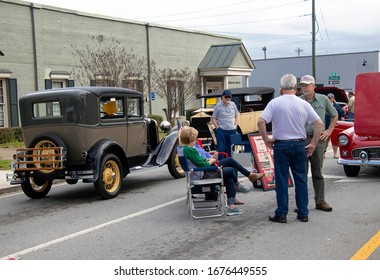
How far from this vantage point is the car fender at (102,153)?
860 cm

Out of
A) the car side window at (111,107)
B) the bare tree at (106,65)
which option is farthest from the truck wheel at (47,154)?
the bare tree at (106,65)

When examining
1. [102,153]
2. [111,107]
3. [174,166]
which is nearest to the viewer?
[102,153]

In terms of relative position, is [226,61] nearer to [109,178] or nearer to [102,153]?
[109,178]

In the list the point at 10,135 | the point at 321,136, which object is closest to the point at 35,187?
the point at 321,136

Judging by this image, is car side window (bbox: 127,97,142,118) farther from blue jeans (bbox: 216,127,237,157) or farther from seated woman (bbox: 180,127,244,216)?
seated woman (bbox: 180,127,244,216)

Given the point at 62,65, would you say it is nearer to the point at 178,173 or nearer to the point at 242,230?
the point at 178,173

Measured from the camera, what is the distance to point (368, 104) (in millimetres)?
9984

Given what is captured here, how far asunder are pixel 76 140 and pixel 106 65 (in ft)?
46.9

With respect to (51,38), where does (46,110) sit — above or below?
below

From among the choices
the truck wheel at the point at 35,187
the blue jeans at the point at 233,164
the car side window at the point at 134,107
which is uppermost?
the car side window at the point at 134,107

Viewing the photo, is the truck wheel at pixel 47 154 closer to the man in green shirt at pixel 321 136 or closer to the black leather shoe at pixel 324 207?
the man in green shirt at pixel 321 136

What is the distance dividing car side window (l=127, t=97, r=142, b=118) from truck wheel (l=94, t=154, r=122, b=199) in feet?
4.46

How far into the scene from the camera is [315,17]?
3703 centimetres

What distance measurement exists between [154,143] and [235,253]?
594cm
